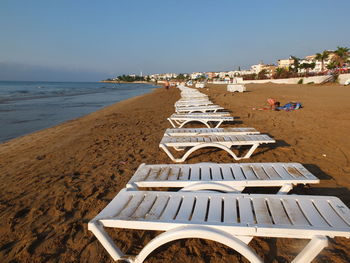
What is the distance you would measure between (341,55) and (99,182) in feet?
147

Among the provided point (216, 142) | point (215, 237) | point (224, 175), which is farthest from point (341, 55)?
point (215, 237)

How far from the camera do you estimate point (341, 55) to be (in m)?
34.3

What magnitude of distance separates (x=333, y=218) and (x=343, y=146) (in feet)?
12.0

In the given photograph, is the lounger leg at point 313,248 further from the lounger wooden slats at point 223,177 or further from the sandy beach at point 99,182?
the lounger wooden slats at point 223,177

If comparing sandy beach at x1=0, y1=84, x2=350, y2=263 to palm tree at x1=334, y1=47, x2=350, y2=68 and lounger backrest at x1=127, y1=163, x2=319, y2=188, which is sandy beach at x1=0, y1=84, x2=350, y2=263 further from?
palm tree at x1=334, y1=47, x2=350, y2=68

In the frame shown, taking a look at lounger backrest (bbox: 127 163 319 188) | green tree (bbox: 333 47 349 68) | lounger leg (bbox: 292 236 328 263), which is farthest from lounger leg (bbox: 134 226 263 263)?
green tree (bbox: 333 47 349 68)

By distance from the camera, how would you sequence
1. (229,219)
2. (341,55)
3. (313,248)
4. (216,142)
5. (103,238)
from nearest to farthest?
(313,248) → (229,219) → (103,238) → (216,142) → (341,55)

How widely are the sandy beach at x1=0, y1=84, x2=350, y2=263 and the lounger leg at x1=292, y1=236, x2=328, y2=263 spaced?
21.3 inches

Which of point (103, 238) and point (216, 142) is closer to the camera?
point (103, 238)

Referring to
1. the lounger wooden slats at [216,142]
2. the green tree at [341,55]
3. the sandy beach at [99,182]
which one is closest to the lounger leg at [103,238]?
the sandy beach at [99,182]

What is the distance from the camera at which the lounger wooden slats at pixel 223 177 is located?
2094mm

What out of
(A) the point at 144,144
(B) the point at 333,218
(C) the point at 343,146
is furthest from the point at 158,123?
(B) the point at 333,218

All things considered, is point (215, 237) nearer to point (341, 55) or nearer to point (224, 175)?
point (224, 175)

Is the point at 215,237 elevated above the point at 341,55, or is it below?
below
